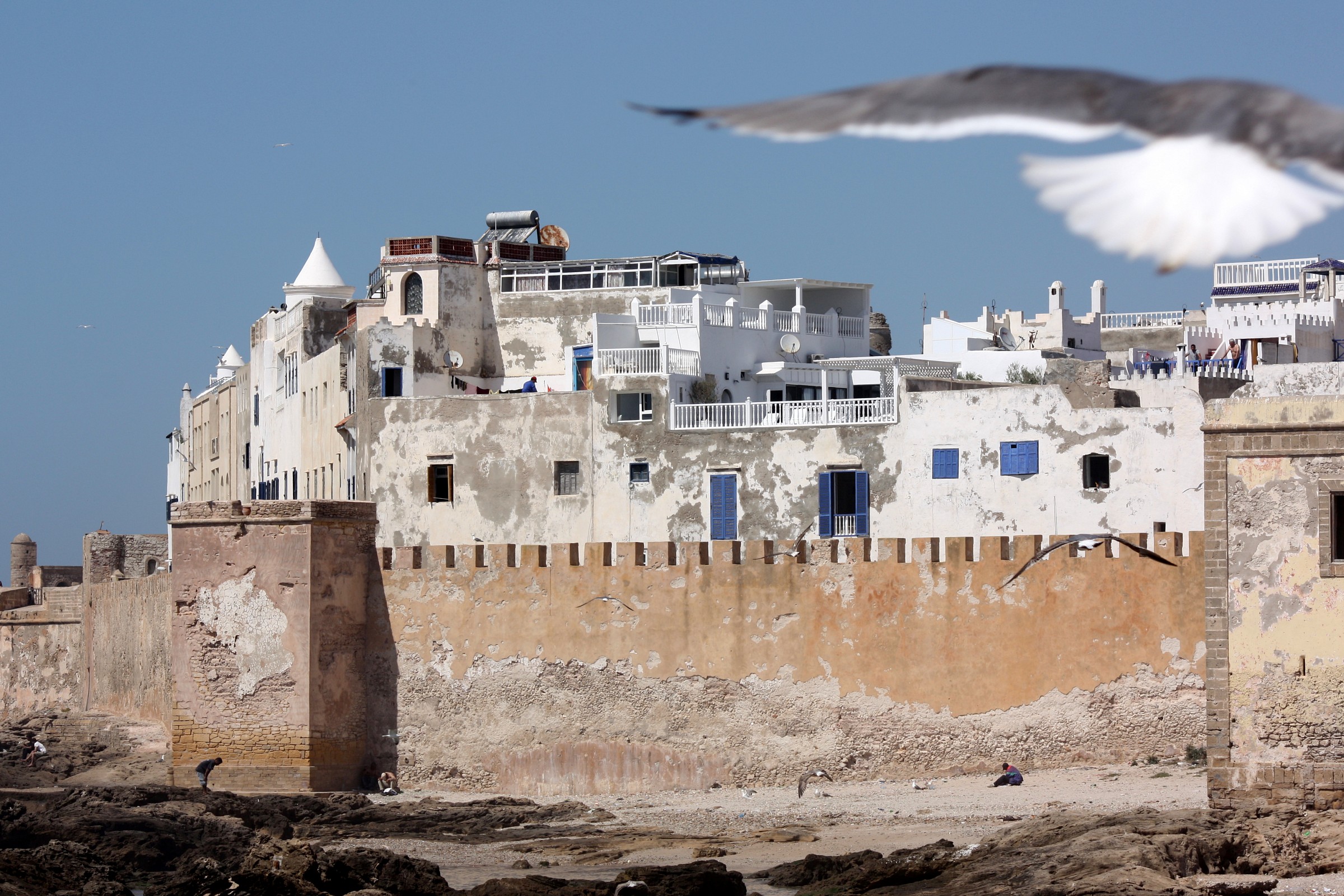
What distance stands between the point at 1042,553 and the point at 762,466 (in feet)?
28.6

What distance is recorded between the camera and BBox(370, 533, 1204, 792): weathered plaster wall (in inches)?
879

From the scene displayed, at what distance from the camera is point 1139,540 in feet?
73.7

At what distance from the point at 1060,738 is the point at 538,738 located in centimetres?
630

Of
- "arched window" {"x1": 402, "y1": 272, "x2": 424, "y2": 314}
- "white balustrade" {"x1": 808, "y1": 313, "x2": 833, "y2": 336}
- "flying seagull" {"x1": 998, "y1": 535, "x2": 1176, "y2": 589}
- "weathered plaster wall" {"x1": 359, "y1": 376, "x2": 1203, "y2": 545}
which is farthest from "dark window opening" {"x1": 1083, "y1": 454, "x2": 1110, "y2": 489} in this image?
"arched window" {"x1": 402, "y1": 272, "x2": 424, "y2": 314}

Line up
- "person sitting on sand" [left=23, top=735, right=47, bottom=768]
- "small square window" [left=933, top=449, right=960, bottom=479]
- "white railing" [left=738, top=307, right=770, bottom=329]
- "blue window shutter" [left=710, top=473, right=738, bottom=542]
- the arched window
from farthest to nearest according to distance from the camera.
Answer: the arched window → "white railing" [left=738, top=307, right=770, bottom=329] → "person sitting on sand" [left=23, top=735, right=47, bottom=768] → "blue window shutter" [left=710, top=473, right=738, bottom=542] → "small square window" [left=933, top=449, right=960, bottom=479]

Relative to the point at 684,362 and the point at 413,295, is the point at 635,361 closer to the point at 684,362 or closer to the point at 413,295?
the point at 684,362

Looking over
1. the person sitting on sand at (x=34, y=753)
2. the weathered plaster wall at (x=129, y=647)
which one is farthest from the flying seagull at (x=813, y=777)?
the person sitting on sand at (x=34, y=753)

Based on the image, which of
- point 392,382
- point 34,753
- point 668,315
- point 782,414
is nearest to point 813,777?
point 782,414

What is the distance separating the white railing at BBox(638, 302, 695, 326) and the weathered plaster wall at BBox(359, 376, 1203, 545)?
3.48 metres

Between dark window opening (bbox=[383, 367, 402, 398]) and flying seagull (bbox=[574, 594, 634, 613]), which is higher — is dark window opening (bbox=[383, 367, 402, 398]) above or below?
above

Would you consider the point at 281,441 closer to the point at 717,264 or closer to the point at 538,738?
the point at 717,264

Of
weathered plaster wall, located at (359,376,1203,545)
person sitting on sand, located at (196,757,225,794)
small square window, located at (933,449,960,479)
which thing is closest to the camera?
person sitting on sand, located at (196,757,225,794)

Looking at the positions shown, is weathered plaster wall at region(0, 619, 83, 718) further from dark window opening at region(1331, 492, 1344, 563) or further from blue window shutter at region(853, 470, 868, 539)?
dark window opening at region(1331, 492, 1344, 563)

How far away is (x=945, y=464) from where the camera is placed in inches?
1174
